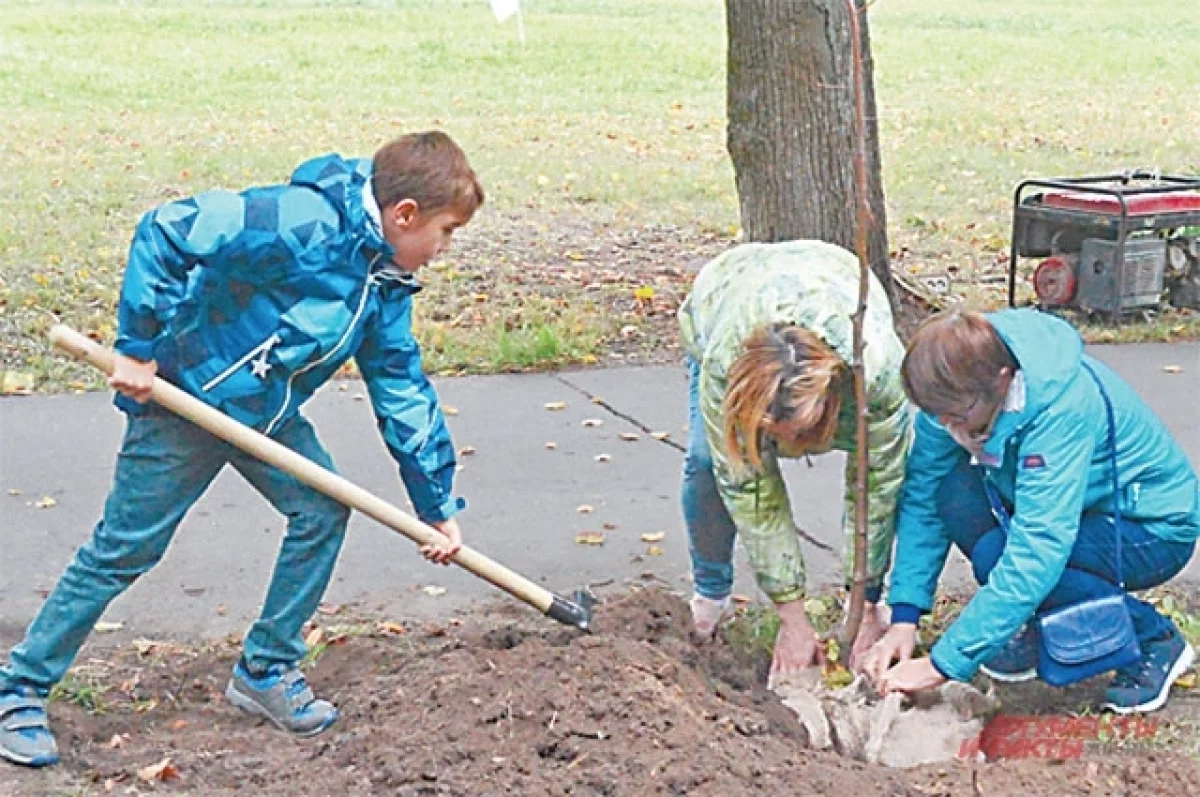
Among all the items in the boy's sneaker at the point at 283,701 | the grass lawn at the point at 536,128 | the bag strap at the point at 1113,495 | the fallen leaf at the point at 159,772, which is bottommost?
the grass lawn at the point at 536,128

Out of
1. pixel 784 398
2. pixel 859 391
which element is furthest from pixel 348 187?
pixel 859 391

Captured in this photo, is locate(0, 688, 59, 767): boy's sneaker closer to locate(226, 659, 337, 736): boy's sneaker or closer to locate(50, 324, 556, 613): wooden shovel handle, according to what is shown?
locate(226, 659, 337, 736): boy's sneaker

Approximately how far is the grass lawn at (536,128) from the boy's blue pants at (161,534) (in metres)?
3.60

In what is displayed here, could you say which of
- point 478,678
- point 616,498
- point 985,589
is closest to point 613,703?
point 478,678

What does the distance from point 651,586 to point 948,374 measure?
5.26 feet

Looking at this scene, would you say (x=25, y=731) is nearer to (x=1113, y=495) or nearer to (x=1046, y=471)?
(x=1046, y=471)

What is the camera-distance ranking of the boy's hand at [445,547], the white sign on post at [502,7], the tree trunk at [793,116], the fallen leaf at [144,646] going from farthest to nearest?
the white sign on post at [502,7] < the tree trunk at [793,116] < the fallen leaf at [144,646] < the boy's hand at [445,547]

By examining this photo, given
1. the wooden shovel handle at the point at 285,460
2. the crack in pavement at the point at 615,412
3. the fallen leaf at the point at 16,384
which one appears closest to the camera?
the wooden shovel handle at the point at 285,460

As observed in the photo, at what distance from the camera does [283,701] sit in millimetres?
4156

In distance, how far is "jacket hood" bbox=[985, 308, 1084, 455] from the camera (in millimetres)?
3955

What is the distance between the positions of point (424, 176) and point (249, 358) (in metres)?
0.54

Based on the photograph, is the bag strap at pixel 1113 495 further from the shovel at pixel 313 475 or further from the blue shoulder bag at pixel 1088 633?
the shovel at pixel 313 475

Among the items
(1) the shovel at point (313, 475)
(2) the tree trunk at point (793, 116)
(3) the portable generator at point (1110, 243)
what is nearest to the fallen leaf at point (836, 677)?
(1) the shovel at point (313, 475)

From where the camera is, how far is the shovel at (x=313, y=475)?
3.71 meters
